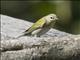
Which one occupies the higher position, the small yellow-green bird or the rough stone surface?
the small yellow-green bird

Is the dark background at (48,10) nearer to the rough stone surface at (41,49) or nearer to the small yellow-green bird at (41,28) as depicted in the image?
the small yellow-green bird at (41,28)

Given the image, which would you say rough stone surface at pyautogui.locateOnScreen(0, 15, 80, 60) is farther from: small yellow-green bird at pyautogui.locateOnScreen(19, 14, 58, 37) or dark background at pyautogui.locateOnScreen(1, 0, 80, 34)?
dark background at pyautogui.locateOnScreen(1, 0, 80, 34)

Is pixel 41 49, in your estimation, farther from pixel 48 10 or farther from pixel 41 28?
pixel 48 10

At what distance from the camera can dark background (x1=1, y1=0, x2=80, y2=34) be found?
766 centimetres

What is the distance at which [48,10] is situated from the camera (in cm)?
762

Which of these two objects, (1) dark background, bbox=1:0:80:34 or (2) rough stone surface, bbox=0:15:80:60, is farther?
(1) dark background, bbox=1:0:80:34

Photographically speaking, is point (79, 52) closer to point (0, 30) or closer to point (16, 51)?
point (16, 51)

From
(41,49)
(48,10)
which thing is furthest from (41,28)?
(48,10)

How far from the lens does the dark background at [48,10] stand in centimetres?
766

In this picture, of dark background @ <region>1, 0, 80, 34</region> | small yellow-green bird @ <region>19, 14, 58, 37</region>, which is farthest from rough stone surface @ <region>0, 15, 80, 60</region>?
dark background @ <region>1, 0, 80, 34</region>

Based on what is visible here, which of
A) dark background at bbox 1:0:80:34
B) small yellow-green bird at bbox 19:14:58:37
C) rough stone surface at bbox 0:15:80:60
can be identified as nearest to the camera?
rough stone surface at bbox 0:15:80:60

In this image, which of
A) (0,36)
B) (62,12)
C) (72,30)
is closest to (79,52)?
(0,36)

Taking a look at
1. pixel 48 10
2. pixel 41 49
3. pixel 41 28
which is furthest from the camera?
pixel 48 10

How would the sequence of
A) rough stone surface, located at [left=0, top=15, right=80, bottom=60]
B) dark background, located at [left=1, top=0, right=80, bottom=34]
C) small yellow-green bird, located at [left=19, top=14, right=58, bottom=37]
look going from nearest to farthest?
rough stone surface, located at [left=0, top=15, right=80, bottom=60]
small yellow-green bird, located at [left=19, top=14, right=58, bottom=37]
dark background, located at [left=1, top=0, right=80, bottom=34]
